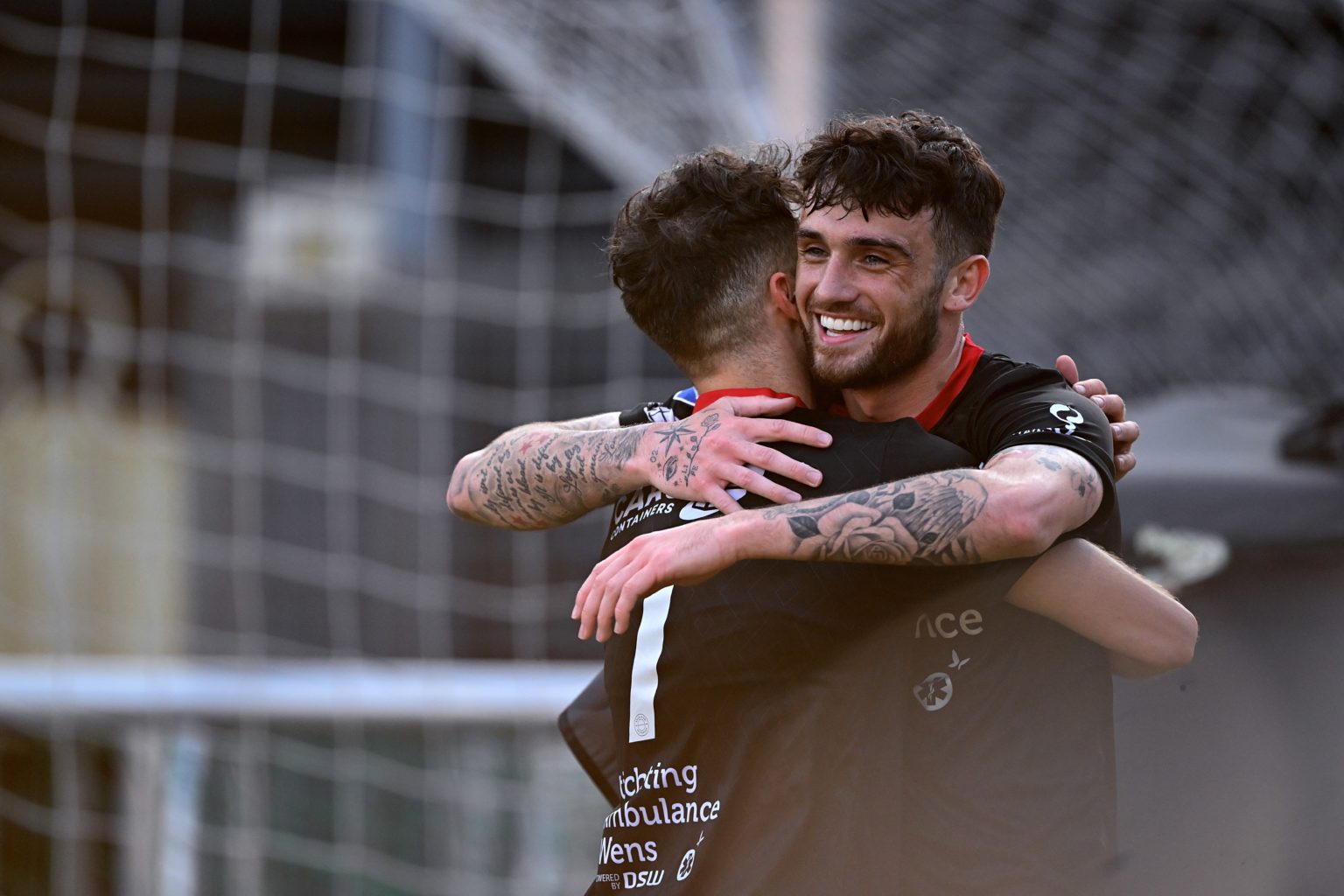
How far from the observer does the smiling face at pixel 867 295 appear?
184 centimetres

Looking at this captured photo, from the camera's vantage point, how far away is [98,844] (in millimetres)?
4887

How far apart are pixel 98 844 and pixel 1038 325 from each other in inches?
149

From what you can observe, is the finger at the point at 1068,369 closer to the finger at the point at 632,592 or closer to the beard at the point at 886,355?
the beard at the point at 886,355

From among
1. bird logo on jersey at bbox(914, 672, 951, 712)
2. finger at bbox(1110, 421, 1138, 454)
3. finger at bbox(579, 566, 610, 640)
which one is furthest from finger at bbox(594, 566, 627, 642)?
finger at bbox(1110, 421, 1138, 454)

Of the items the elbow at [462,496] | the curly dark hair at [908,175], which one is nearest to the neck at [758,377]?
the curly dark hair at [908,175]

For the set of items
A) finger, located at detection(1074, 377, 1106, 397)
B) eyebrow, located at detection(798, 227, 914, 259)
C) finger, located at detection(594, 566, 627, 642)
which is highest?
eyebrow, located at detection(798, 227, 914, 259)

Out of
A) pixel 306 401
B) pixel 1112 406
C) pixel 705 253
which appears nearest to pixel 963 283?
pixel 1112 406

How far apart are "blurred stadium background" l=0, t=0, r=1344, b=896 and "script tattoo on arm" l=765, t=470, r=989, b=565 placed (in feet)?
3.06

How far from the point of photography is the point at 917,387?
1919mm

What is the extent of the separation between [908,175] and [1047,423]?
1.21 feet

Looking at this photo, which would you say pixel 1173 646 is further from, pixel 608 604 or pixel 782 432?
pixel 608 604

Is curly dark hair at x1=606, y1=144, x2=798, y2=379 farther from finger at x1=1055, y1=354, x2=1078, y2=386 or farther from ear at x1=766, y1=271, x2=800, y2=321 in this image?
finger at x1=1055, y1=354, x2=1078, y2=386

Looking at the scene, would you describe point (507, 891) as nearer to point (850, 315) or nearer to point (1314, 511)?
point (1314, 511)

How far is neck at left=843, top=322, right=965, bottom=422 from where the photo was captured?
191cm
